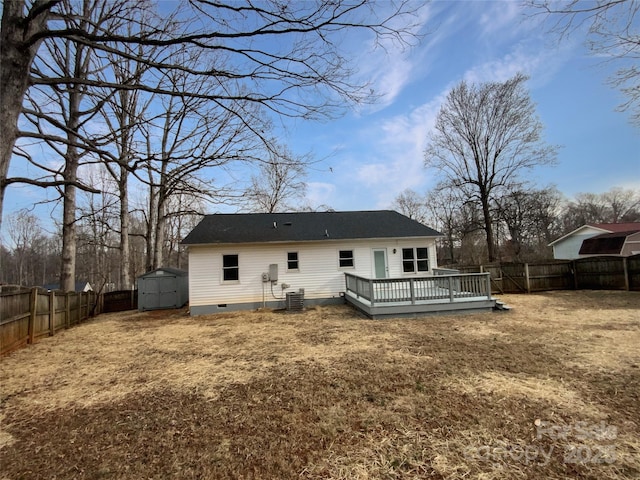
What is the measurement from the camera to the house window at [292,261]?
13305mm

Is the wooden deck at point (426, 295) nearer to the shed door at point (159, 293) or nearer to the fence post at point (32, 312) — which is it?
the fence post at point (32, 312)

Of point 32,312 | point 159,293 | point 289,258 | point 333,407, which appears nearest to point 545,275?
point 289,258

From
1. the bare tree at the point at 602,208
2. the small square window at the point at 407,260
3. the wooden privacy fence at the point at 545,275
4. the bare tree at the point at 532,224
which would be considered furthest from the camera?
the bare tree at the point at 602,208

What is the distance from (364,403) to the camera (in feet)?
12.6

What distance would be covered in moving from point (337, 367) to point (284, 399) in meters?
1.43

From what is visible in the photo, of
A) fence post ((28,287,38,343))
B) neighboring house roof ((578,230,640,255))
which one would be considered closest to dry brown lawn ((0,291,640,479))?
fence post ((28,287,38,343))

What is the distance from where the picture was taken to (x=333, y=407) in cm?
376

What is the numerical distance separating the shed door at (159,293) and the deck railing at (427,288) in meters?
9.96

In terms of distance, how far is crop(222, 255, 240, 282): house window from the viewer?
41.9 ft

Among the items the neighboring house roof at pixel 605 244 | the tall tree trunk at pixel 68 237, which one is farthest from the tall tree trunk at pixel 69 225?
the neighboring house roof at pixel 605 244

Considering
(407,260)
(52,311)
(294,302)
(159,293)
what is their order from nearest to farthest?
1. (52,311)
2. (294,302)
3. (407,260)
4. (159,293)

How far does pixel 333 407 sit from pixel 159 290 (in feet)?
45.0

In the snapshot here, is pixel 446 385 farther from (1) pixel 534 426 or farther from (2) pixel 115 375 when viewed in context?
(2) pixel 115 375

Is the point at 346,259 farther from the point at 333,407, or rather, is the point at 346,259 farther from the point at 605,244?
the point at 605,244
